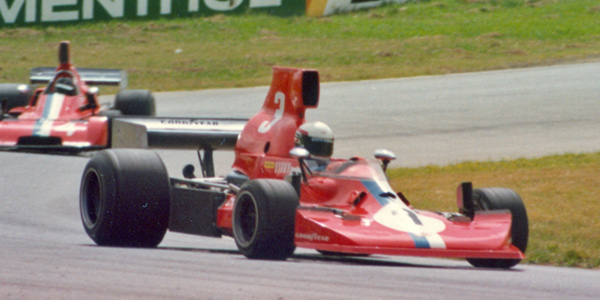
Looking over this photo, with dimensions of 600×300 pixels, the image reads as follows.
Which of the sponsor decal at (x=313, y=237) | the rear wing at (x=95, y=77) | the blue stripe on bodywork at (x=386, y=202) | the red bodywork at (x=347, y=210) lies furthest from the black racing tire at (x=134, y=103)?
the sponsor decal at (x=313, y=237)

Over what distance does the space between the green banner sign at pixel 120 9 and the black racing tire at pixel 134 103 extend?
1619 cm

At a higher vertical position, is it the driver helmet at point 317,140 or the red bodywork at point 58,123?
the driver helmet at point 317,140

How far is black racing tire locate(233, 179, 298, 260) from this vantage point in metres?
7.77

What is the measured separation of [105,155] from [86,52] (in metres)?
24.4

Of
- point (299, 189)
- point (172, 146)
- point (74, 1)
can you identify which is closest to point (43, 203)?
point (172, 146)

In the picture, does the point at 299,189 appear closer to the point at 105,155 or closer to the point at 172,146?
the point at 105,155

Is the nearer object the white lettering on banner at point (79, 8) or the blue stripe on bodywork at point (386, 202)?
the blue stripe on bodywork at point (386, 202)

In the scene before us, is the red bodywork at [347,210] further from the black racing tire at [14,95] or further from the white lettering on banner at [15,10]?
the white lettering on banner at [15,10]

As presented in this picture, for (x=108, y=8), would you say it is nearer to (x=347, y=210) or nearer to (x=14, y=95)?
(x=14, y=95)

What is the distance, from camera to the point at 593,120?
20.3 meters

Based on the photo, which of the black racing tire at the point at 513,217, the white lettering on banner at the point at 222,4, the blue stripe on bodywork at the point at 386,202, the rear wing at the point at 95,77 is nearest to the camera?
the blue stripe on bodywork at the point at 386,202

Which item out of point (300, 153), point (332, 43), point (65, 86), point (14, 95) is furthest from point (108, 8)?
point (300, 153)

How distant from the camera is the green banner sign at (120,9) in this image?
34938mm

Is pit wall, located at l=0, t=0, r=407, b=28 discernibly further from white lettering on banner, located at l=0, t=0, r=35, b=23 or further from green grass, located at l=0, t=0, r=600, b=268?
green grass, located at l=0, t=0, r=600, b=268
